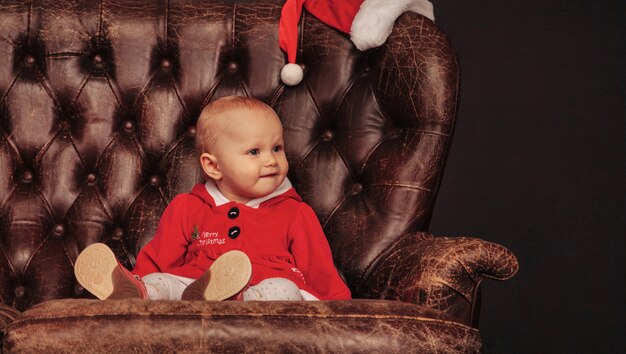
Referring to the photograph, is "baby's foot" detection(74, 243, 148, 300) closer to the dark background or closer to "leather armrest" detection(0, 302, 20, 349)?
"leather armrest" detection(0, 302, 20, 349)

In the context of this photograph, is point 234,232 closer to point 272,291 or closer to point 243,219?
point 243,219

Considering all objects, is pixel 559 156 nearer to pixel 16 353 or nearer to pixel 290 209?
pixel 290 209

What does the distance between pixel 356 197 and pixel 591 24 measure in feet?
4.01

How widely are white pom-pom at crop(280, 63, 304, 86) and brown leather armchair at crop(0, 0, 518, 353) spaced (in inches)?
1.4

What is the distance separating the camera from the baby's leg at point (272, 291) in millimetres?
1807

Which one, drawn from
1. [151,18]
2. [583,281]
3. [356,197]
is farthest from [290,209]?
[583,281]

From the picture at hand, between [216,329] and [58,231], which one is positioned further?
[58,231]

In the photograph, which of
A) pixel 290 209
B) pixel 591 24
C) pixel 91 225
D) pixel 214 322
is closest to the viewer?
pixel 214 322

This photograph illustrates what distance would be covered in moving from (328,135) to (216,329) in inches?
40.9

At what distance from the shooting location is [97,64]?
2391 millimetres

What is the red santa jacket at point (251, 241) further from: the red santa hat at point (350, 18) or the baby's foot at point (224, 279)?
the red santa hat at point (350, 18)

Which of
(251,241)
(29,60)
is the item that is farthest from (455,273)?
(29,60)

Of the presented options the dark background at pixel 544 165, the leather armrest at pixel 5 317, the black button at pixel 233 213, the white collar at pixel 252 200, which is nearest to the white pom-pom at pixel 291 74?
the white collar at pixel 252 200

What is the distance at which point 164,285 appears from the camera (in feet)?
6.21
